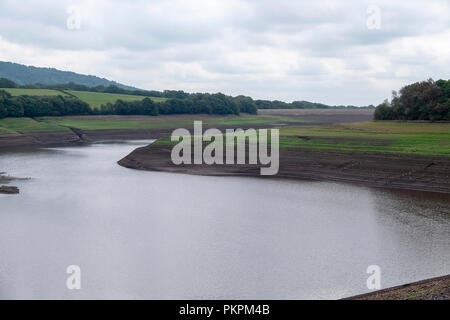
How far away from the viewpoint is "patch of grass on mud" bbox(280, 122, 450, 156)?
57.7 meters

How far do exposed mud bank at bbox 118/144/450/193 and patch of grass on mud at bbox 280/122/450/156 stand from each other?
78.3 inches

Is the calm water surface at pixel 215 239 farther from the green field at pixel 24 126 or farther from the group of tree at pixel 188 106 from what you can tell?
the group of tree at pixel 188 106

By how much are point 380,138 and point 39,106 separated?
8507 cm

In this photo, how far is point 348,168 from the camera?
55281 mm

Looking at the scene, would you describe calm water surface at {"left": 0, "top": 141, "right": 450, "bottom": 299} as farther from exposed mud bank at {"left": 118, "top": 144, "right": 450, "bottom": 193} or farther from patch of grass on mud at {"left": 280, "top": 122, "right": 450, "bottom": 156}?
patch of grass on mud at {"left": 280, "top": 122, "right": 450, "bottom": 156}

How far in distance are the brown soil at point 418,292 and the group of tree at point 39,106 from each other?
104 m

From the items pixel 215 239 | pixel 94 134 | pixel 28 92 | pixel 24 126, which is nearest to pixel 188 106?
pixel 94 134

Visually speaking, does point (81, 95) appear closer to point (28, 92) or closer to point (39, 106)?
point (28, 92)

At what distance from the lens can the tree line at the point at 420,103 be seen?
259ft

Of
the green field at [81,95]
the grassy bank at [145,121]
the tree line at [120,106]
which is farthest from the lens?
the green field at [81,95]

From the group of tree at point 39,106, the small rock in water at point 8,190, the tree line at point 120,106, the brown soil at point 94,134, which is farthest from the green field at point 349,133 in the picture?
the small rock in water at point 8,190

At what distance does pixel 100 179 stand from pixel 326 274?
3601cm
